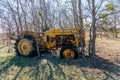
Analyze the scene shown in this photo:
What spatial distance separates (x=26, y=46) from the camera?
1195 cm

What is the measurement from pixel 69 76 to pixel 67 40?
3.57m

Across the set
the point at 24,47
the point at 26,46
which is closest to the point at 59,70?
the point at 26,46

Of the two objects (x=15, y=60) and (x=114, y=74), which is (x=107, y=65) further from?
(x=15, y=60)

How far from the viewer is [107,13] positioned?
1016 centimetres

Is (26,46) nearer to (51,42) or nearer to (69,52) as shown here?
(51,42)

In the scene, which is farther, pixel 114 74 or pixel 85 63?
pixel 85 63

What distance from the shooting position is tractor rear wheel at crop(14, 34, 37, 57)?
454 inches

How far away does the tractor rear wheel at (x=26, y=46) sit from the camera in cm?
1152

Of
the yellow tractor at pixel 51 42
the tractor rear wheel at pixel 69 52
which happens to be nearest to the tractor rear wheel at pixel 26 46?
the yellow tractor at pixel 51 42

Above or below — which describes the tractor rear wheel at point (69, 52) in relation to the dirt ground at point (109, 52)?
above

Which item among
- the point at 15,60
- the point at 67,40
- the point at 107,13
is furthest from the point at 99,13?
the point at 15,60

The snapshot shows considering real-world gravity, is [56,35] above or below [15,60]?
above

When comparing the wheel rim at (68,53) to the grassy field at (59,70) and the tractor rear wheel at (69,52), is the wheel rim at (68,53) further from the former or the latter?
the grassy field at (59,70)

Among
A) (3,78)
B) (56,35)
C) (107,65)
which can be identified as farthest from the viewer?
(56,35)
